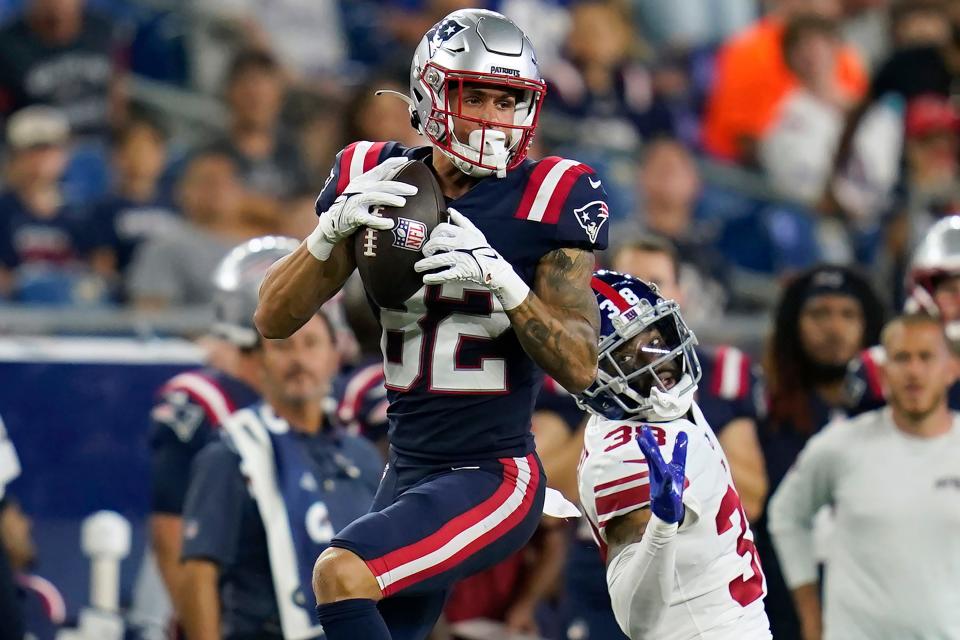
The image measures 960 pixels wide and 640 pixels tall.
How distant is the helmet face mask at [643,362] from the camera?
4152 mm

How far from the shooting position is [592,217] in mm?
3979

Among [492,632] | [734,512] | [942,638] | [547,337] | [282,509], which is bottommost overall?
[492,632]

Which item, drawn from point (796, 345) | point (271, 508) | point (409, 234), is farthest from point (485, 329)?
point (796, 345)

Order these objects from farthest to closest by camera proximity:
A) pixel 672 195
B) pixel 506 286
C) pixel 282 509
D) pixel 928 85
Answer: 1. pixel 928 85
2. pixel 672 195
3. pixel 282 509
4. pixel 506 286

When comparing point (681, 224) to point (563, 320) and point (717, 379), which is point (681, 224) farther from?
point (563, 320)

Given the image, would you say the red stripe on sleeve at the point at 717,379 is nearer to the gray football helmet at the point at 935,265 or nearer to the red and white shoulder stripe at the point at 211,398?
the gray football helmet at the point at 935,265

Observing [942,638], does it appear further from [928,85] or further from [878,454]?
[928,85]

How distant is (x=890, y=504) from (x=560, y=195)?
192cm

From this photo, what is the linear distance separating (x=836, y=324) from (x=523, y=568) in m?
1.58

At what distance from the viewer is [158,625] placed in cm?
668

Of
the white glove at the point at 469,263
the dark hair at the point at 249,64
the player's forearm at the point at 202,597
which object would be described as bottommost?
the player's forearm at the point at 202,597

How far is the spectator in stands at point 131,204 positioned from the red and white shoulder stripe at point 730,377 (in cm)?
337

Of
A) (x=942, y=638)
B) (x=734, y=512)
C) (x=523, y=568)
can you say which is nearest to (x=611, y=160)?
(x=523, y=568)

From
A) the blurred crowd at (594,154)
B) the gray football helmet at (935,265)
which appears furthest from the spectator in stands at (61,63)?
the gray football helmet at (935,265)
